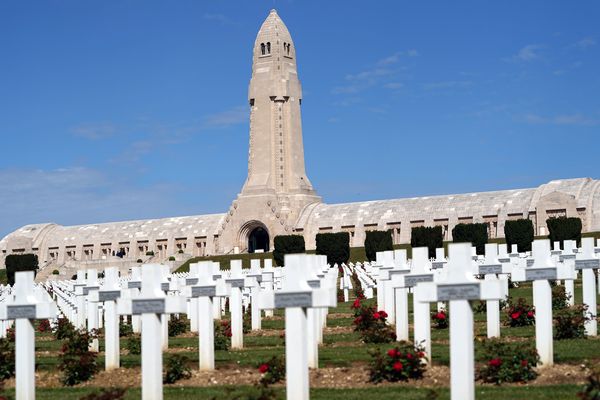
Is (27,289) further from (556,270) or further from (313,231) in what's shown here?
(313,231)

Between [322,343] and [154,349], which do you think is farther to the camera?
[322,343]

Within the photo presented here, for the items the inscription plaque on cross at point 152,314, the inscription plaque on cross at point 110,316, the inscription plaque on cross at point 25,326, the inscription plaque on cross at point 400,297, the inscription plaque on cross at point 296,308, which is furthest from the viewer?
the inscription plaque on cross at point 400,297

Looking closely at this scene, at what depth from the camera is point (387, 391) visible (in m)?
11.5

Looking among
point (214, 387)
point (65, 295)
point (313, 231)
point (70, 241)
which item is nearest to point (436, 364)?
point (214, 387)

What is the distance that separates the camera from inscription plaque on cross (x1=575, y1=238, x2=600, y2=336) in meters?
15.2

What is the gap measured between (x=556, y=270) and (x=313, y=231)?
58.9 m

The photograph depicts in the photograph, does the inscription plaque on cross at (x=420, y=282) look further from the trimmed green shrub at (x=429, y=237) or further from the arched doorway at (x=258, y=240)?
the arched doorway at (x=258, y=240)

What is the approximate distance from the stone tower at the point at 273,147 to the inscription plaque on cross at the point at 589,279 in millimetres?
55337

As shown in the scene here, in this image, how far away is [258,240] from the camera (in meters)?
76.1

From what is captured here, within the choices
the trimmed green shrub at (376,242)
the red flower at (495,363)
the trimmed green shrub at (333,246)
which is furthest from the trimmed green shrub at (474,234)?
the red flower at (495,363)

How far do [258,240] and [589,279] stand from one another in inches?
2405

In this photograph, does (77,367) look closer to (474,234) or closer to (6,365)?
(6,365)

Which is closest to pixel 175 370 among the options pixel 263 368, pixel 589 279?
pixel 263 368

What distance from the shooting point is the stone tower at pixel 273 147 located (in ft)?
234
